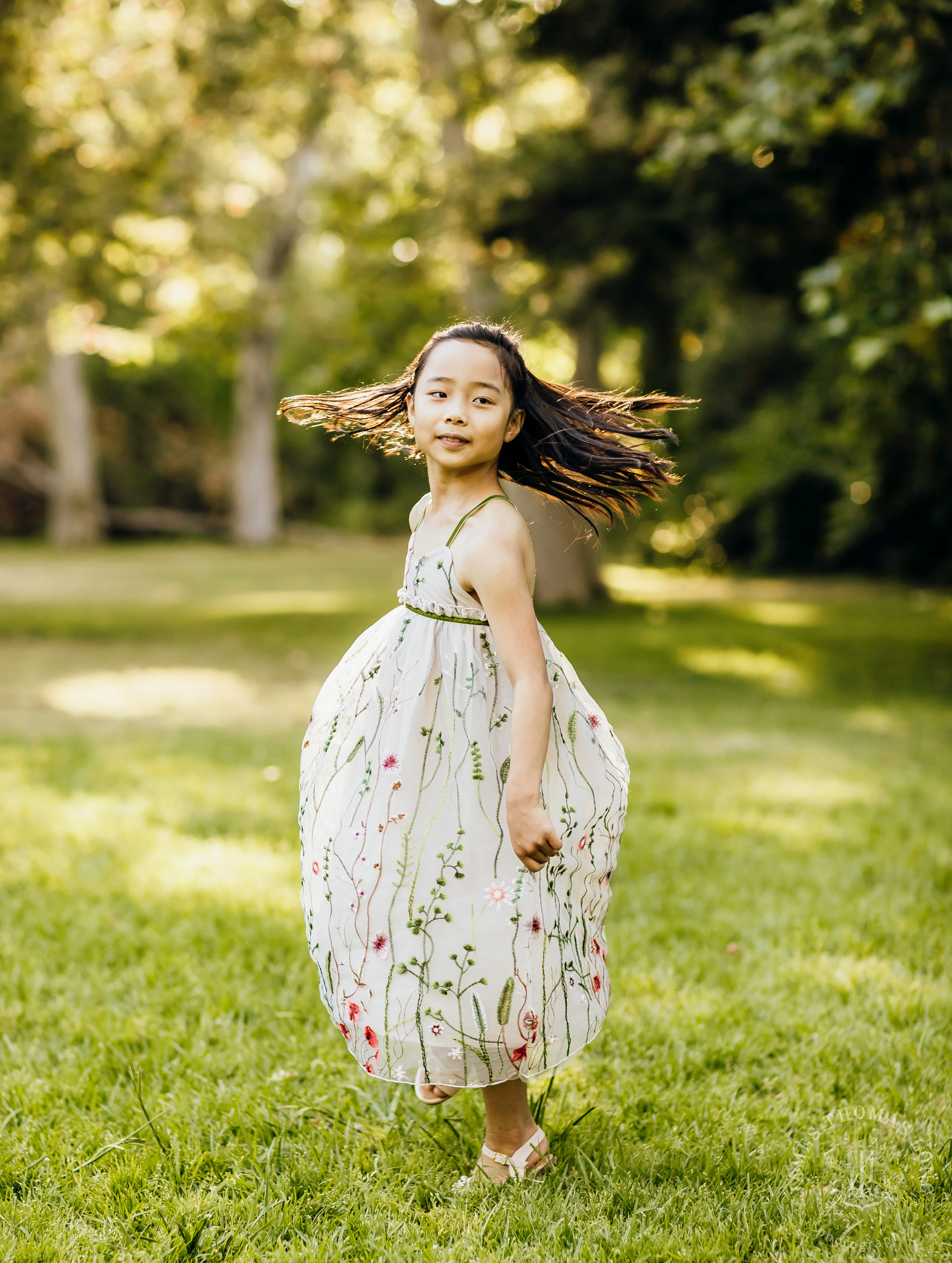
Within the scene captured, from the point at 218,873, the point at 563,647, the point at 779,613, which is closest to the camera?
the point at 218,873

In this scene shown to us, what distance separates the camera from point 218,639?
1220cm

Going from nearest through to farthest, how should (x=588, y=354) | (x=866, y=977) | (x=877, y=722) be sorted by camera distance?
1. (x=866, y=977)
2. (x=877, y=722)
3. (x=588, y=354)

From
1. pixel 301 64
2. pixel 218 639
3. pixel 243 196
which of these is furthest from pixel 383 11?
pixel 218 639

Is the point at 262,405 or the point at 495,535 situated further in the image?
the point at 262,405

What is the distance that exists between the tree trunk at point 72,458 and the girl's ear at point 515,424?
2620 centimetres

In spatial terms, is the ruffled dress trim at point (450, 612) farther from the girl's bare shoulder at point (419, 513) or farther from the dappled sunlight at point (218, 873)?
the dappled sunlight at point (218, 873)

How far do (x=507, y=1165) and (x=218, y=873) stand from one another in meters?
2.14

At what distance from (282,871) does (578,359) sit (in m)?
10.3

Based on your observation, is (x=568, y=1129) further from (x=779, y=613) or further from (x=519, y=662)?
(x=779, y=613)

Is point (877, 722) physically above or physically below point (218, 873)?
below

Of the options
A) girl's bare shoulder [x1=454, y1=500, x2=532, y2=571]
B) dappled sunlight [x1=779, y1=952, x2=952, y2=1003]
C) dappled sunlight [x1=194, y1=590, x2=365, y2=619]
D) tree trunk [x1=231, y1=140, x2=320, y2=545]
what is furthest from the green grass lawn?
tree trunk [x1=231, y1=140, x2=320, y2=545]

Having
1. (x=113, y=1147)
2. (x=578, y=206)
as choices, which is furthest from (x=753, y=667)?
(x=113, y=1147)

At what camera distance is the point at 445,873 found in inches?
86.1

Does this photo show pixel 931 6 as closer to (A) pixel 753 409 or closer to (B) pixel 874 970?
(B) pixel 874 970
